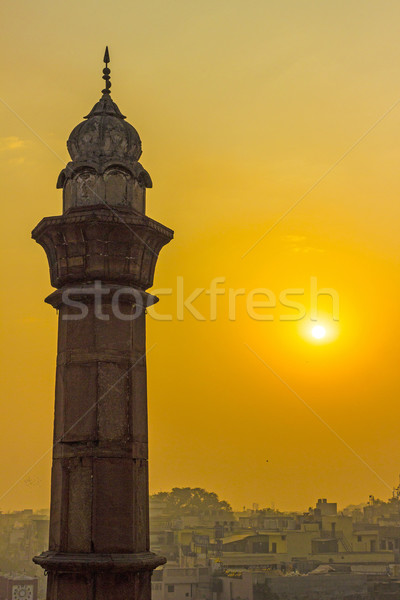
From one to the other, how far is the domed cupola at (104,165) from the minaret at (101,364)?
0.04 ft

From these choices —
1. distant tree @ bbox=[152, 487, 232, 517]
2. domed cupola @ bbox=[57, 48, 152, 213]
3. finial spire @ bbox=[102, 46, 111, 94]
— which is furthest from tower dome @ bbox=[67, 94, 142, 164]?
distant tree @ bbox=[152, 487, 232, 517]

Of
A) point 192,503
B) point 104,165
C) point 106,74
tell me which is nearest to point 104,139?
point 104,165

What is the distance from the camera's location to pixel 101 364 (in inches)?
332

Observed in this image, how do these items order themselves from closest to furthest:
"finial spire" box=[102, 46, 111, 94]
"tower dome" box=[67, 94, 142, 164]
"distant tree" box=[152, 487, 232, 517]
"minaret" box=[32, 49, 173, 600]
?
"minaret" box=[32, 49, 173, 600] → "tower dome" box=[67, 94, 142, 164] → "finial spire" box=[102, 46, 111, 94] → "distant tree" box=[152, 487, 232, 517]

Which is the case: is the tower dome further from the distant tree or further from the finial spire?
the distant tree

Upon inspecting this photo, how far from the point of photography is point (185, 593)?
54.3 metres

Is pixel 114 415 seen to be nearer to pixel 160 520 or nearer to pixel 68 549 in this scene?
pixel 68 549

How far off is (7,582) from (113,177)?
1996 inches

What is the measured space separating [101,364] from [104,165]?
2.36m

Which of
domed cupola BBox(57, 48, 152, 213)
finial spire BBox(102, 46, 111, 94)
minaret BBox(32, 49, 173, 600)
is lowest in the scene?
minaret BBox(32, 49, 173, 600)

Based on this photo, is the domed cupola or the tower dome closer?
the domed cupola

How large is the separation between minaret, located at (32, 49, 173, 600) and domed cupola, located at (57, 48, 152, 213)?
0.04ft

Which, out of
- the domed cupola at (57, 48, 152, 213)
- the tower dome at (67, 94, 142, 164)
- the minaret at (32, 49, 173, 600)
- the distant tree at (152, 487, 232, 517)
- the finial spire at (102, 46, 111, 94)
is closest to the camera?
the minaret at (32, 49, 173, 600)

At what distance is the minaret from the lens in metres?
7.98
